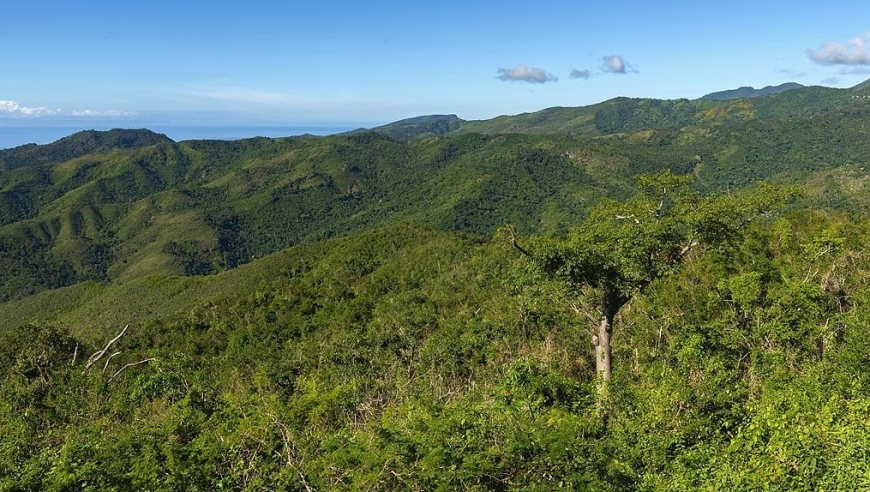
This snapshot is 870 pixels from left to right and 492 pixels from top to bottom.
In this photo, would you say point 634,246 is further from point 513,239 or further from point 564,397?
point 564,397

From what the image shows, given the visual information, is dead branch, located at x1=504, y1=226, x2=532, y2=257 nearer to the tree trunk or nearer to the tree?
the tree

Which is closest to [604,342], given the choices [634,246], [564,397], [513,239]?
[634,246]

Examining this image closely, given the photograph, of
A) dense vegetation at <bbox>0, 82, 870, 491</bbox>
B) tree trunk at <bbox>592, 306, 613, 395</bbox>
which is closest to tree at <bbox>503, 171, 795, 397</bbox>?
tree trunk at <bbox>592, 306, 613, 395</bbox>

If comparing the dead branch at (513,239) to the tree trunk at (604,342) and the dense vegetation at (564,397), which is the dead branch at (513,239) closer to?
the dense vegetation at (564,397)

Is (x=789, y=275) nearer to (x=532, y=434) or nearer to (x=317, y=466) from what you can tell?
(x=532, y=434)

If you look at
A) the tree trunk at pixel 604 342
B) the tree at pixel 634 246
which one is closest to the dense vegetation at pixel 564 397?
the tree at pixel 634 246

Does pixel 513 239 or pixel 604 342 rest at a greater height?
pixel 513 239

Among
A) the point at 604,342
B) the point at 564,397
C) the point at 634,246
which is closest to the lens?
the point at 564,397

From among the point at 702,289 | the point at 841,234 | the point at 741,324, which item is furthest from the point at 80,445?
the point at 841,234
